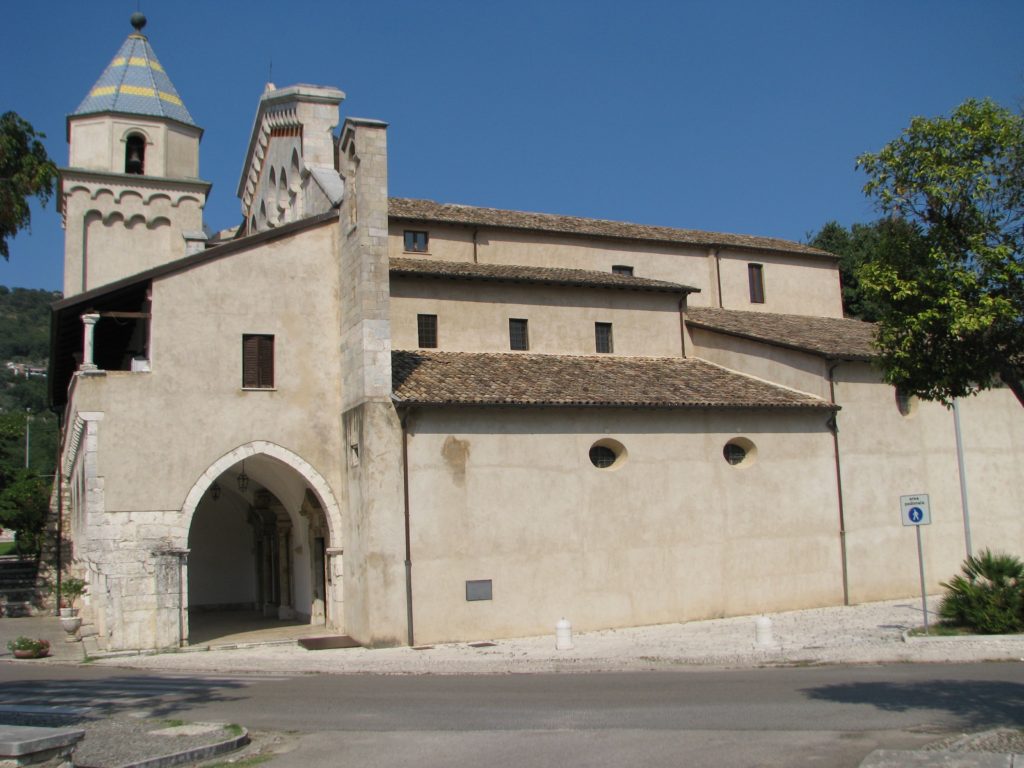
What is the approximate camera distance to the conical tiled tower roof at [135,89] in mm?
32188

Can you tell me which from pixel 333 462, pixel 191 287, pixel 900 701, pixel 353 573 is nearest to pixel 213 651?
pixel 353 573

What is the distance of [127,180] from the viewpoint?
105 feet

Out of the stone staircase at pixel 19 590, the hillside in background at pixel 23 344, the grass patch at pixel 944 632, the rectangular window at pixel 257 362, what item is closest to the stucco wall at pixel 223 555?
the stone staircase at pixel 19 590

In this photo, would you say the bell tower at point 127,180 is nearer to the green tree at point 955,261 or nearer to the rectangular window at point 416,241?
the rectangular window at point 416,241

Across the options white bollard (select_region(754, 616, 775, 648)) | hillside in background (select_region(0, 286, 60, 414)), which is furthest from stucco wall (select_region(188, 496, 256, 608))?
hillside in background (select_region(0, 286, 60, 414))

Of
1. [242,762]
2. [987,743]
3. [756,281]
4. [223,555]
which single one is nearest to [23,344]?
[223,555]

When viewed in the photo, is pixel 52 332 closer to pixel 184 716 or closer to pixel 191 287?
pixel 191 287

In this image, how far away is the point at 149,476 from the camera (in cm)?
2108

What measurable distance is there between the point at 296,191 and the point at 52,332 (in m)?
7.99

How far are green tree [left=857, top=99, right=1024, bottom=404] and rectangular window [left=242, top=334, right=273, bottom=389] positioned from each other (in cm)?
1420

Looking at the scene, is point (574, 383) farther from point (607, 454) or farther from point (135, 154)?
point (135, 154)

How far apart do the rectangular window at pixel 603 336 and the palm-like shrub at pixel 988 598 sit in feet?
37.3

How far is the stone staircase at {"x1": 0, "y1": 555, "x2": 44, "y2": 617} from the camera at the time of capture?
106ft

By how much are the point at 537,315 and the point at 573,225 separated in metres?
7.25
